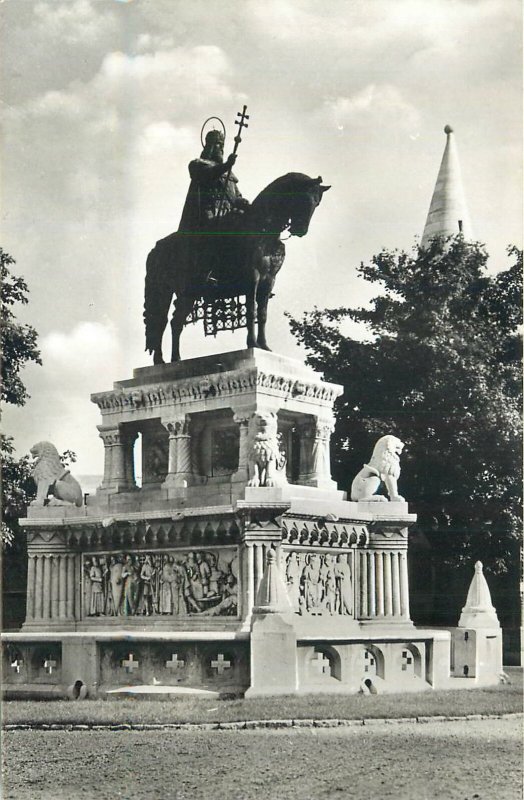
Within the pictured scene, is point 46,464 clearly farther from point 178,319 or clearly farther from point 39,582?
point 178,319

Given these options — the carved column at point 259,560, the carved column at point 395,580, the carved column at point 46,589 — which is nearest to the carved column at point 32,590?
the carved column at point 46,589

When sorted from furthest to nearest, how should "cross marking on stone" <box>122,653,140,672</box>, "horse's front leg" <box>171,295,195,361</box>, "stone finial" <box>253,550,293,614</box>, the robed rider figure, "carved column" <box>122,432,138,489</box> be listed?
"horse's front leg" <box>171,295,195,361</box> → "carved column" <box>122,432,138,489</box> → the robed rider figure → "cross marking on stone" <box>122,653,140,672</box> → "stone finial" <box>253,550,293,614</box>

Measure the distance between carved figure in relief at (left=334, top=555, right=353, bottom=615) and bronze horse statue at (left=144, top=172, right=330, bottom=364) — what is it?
155 inches

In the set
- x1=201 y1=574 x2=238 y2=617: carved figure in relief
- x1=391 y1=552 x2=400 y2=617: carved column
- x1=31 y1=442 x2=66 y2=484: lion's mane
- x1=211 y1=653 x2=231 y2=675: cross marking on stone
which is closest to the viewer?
x1=211 y1=653 x2=231 y2=675: cross marking on stone

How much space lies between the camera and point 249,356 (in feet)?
71.6

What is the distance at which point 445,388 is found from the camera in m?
32.5

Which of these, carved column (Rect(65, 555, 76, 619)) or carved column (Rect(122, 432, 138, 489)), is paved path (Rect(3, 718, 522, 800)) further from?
carved column (Rect(122, 432, 138, 489))

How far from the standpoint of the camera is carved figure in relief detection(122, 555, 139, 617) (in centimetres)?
2186

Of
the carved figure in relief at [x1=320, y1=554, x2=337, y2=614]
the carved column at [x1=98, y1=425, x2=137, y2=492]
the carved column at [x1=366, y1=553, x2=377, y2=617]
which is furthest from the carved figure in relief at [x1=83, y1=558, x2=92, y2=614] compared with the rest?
the carved column at [x1=366, y1=553, x2=377, y2=617]

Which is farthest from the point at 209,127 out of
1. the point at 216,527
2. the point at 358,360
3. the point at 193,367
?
the point at 358,360

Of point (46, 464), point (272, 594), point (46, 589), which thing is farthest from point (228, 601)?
point (46, 464)

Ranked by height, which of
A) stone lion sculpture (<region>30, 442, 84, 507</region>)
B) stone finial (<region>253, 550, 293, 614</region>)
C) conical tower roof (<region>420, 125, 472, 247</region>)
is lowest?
stone finial (<region>253, 550, 293, 614</region>)

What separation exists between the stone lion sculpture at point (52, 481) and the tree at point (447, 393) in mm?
10796

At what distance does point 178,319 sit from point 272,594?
22.6 feet
